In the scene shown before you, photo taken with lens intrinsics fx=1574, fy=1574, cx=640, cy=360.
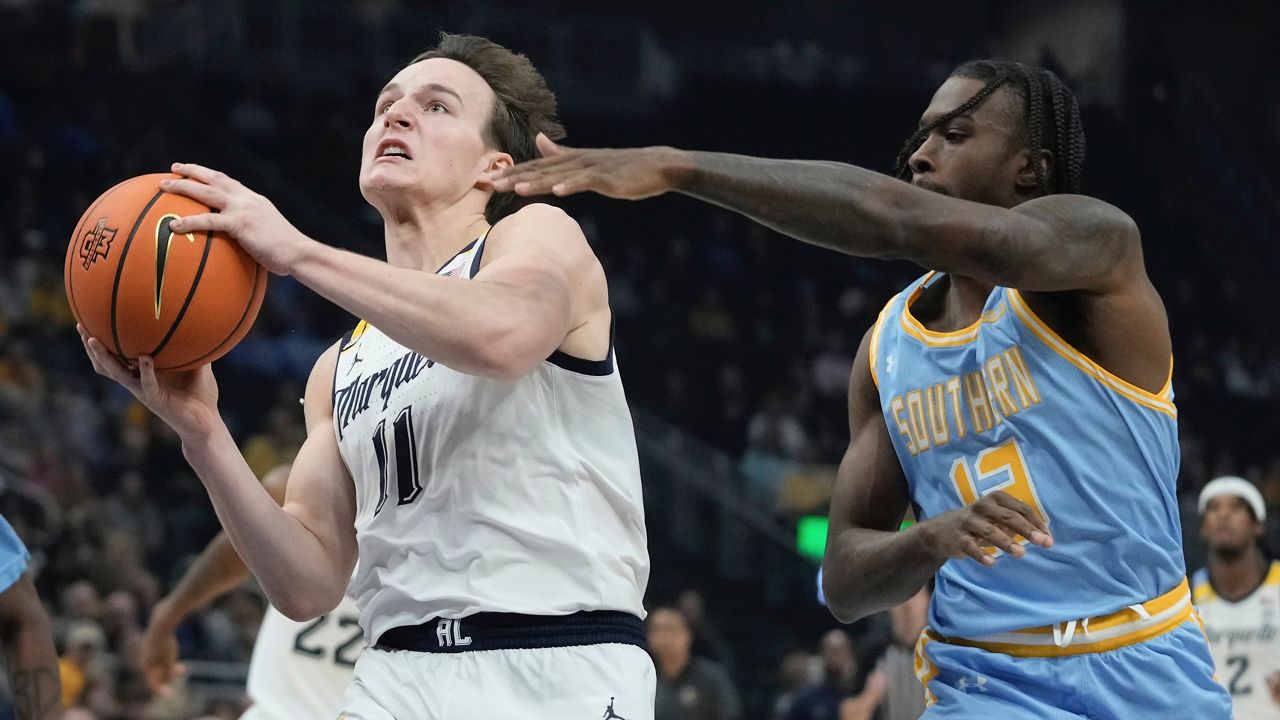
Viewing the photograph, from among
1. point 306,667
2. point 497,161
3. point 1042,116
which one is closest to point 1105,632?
point 1042,116

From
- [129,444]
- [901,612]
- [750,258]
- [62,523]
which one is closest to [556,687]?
[901,612]

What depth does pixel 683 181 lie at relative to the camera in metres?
2.69

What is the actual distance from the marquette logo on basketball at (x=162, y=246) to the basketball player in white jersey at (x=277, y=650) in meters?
2.30

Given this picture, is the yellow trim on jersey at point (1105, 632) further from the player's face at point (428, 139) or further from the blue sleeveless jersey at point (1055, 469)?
the player's face at point (428, 139)

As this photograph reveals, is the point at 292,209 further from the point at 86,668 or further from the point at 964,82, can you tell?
the point at 964,82

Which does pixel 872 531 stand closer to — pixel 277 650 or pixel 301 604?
pixel 301 604

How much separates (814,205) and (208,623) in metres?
8.39

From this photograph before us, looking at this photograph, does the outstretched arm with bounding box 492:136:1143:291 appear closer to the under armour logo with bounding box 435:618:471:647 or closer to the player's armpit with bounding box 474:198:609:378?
the player's armpit with bounding box 474:198:609:378

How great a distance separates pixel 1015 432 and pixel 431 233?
1.36 m

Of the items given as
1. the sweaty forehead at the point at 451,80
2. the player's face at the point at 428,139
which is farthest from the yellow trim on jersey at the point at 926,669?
the sweaty forehead at the point at 451,80

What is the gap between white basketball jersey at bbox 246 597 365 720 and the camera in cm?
536

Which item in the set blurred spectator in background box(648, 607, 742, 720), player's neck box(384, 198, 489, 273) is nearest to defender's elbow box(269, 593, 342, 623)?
player's neck box(384, 198, 489, 273)

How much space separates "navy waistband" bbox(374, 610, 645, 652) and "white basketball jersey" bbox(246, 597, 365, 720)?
2288mm

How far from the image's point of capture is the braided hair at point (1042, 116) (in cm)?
355
